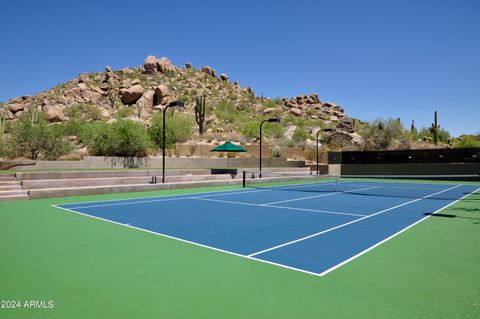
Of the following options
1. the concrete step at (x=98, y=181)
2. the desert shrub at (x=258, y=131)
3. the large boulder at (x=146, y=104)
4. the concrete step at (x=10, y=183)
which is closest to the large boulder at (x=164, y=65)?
the large boulder at (x=146, y=104)

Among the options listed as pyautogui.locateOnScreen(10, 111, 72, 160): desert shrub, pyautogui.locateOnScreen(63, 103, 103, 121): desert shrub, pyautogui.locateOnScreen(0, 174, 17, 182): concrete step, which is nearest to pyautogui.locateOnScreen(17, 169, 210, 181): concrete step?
pyautogui.locateOnScreen(0, 174, 17, 182): concrete step

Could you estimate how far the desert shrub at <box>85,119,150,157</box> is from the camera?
30344mm

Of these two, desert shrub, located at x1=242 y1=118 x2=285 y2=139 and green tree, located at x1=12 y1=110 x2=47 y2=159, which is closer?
green tree, located at x1=12 y1=110 x2=47 y2=159

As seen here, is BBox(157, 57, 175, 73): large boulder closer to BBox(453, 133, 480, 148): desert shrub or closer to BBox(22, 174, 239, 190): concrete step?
A: BBox(453, 133, 480, 148): desert shrub

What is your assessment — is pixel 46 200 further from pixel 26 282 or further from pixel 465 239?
pixel 465 239

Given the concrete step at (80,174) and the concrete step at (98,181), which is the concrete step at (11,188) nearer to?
the concrete step at (98,181)

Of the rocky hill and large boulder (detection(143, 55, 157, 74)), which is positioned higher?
large boulder (detection(143, 55, 157, 74))

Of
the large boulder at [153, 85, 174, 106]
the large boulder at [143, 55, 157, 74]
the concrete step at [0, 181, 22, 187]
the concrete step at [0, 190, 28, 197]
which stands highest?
the large boulder at [143, 55, 157, 74]

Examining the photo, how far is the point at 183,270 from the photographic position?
5242mm

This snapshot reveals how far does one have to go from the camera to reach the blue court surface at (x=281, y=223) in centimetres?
628

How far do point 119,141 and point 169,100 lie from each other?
1947 inches

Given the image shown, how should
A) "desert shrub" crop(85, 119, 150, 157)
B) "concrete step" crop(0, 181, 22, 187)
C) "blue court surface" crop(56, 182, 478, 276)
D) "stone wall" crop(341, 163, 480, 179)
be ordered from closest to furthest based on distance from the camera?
"blue court surface" crop(56, 182, 478, 276)
"concrete step" crop(0, 181, 22, 187)
"stone wall" crop(341, 163, 480, 179)
"desert shrub" crop(85, 119, 150, 157)

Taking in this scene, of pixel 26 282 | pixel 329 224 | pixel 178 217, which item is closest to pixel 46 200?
pixel 178 217

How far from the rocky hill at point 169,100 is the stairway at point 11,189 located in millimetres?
34567
